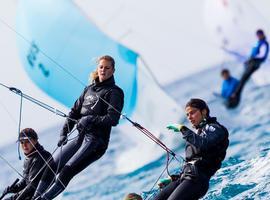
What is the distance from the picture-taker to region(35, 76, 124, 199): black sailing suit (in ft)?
27.3

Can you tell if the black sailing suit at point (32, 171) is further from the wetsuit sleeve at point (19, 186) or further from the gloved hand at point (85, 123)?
the gloved hand at point (85, 123)

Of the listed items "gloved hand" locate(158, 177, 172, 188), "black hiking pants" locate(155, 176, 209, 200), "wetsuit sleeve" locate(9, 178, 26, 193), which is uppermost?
"wetsuit sleeve" locate(9, 178, 26, 193)

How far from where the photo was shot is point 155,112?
1880 centimetres

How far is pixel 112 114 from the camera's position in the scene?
27.0 ft

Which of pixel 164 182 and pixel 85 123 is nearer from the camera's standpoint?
pixel 164 182

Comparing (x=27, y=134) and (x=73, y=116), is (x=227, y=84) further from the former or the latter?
(x=27, y=134)

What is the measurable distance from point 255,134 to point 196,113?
10.2 metres

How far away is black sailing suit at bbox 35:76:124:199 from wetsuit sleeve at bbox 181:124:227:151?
108 cm

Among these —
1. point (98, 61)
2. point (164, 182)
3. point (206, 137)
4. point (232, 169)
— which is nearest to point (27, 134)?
point (98, 61)

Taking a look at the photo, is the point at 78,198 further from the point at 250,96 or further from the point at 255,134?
the point at 250,96

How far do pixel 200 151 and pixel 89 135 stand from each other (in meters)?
1.41

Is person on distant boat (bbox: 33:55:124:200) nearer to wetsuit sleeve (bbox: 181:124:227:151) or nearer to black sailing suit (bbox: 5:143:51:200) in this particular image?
black sailing suit (bbox: 5:143:51:200)

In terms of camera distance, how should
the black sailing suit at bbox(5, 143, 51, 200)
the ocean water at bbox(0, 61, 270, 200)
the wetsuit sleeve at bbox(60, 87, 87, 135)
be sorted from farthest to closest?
the ocean water at bbox(0, 61, 270, 200) < the wetsuit sleeve at bbox(60, 87, 87, 135) < the black sailing suit at bbox(5, 143, 51, 200)

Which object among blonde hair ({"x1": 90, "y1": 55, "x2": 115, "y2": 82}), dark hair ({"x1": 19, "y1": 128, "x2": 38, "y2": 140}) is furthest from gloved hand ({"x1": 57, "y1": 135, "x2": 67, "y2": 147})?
blonde hair ({"x1": 90, "y1": 55, "x2": 115, "y2": 82})
